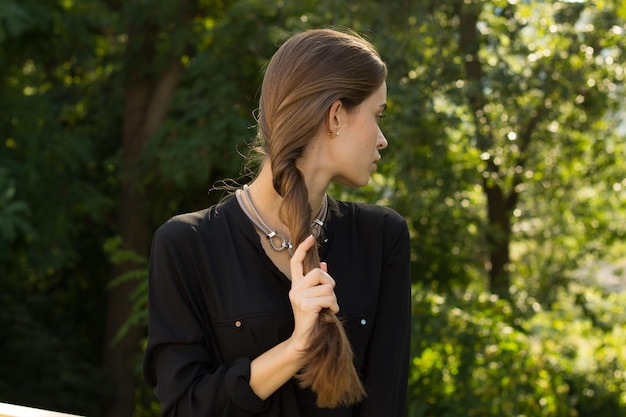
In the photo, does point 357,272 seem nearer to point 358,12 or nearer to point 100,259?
point 358,12

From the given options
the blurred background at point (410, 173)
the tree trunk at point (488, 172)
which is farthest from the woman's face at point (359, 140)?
the tree trunk at point (488, 172)

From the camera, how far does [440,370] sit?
5.94 metres

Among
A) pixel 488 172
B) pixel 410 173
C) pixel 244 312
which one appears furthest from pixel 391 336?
pixel 488 172

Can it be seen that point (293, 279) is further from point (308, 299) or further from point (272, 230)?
point (272, 230)

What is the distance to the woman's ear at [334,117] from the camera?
5.92ft

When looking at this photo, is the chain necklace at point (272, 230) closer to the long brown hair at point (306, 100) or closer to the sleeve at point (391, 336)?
the long brown hair at point (306, 100)

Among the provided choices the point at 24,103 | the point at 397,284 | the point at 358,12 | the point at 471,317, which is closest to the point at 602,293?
the point at 471,317

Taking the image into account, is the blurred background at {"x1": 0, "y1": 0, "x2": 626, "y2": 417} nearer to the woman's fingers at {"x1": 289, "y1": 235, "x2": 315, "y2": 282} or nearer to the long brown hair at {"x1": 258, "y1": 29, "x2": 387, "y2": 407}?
the long brown hair at {"x1": 258, "y1": 29, "x2": 387, "y2": 407}

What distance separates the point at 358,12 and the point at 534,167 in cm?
218

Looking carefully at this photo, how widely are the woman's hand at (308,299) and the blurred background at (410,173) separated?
2.41 meters

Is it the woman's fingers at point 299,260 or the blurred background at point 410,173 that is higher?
the woman's fingers at point 299,260

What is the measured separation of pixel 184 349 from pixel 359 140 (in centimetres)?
53

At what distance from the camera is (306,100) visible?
1.78m

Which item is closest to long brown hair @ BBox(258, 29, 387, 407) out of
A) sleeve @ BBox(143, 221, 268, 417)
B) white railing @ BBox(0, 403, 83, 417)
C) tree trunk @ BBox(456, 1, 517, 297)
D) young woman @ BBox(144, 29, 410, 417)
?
young woman @ BBox(144, 29, 410, 417)
